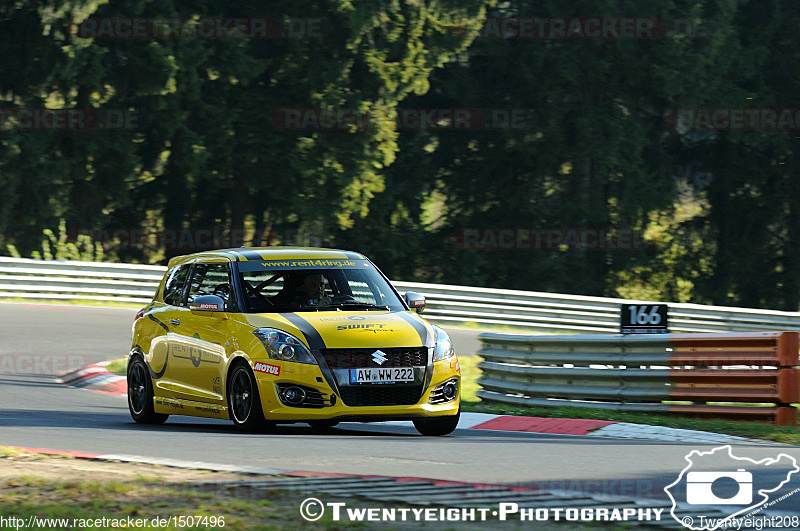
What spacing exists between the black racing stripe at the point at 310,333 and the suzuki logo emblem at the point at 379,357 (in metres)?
0.44

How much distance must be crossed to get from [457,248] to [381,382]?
103ft

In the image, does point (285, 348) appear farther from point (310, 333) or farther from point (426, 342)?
point (426, 342)

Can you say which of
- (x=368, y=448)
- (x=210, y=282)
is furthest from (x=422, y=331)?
(x=210, y=282)

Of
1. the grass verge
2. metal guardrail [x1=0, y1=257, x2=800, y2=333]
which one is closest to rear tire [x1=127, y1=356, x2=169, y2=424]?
the grass verge

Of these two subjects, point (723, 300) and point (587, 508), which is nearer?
point (587, 508)

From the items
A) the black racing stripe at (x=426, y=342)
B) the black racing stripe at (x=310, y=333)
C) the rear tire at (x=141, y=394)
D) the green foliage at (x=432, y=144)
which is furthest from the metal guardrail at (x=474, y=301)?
the black racing stripe at (x=310, y=333)

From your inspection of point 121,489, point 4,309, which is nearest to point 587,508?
point 121,489

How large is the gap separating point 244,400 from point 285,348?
A: 685 mm

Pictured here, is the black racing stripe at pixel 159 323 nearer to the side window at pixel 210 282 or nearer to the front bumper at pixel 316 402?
the side window at pixel 210 282

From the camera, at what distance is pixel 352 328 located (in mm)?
11219

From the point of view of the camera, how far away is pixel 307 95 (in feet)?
122

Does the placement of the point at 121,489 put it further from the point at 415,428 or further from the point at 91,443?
the point at 415,428
